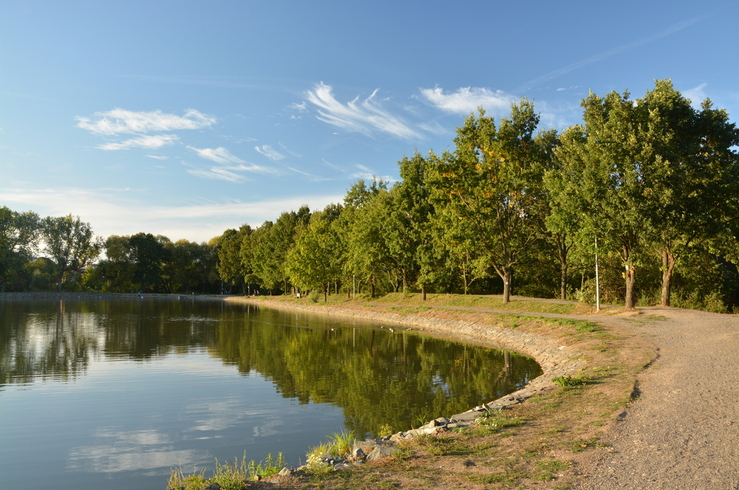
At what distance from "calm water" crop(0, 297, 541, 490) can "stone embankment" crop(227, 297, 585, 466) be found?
1280mm

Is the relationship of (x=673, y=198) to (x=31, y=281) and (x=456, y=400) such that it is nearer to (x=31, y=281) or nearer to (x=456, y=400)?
(x=456, y=400)

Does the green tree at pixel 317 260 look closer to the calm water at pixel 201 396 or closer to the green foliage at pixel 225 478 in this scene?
the calm water at pixel 201 396

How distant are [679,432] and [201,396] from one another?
13.4 meters

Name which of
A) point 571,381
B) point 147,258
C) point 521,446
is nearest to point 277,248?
point 147,258

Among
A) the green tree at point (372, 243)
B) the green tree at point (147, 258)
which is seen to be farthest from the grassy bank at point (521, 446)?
the green tree at point (147, 258)

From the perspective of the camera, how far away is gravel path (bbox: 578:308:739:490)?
6305 mm

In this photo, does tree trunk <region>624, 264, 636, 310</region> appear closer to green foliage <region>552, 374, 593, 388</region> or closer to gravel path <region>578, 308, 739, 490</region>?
gravel path <region>578, 308, 739, 490</region>

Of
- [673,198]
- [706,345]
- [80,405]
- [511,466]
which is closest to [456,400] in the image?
[511,466]

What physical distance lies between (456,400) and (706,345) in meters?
9.97

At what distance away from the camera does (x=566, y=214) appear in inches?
1229

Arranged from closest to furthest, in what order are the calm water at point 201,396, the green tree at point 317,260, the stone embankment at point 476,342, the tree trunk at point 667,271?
the stone embankment at point 476,342 → the calm water at point 201,396 → the tree trunk at point 667,271 → the green tree at point 317,260

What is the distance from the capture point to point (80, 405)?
1449 centimetres

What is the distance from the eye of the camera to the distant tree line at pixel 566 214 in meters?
27.5

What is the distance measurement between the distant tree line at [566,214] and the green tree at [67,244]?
73834mm
